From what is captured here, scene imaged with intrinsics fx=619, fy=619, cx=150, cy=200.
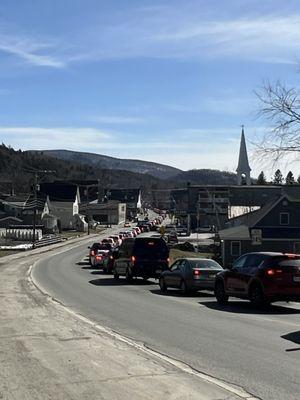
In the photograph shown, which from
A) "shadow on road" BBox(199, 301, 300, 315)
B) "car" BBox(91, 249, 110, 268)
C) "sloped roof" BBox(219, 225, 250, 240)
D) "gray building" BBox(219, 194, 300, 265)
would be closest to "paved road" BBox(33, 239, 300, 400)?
"shadow on road" BBox(199, 301, 300, 315)

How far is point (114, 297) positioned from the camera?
21828mm

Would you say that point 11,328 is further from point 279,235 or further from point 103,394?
point 279,235

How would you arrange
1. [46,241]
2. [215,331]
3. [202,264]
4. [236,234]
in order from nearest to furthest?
[215,331]
[202,264]
[236,234]
[46,241]

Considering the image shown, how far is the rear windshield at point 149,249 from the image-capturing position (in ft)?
97.9

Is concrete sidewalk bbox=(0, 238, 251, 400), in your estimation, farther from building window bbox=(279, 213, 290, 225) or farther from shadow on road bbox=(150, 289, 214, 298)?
building window bbox=(279, 213, 290, 225)

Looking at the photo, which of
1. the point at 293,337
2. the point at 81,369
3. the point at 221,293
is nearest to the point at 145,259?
the point at 221,293

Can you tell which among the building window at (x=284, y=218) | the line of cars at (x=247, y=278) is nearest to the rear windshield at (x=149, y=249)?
the line of cars at (x=247, y=278)

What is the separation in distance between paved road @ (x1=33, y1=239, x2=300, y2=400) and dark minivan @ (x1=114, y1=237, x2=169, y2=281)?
5909 mm

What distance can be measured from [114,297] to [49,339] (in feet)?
33.7

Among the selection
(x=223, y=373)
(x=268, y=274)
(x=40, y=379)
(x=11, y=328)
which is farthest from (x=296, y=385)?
(x=268, y=274)

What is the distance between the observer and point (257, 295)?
1803 centimetres

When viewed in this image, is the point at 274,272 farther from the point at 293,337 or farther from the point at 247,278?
the point at 293,337

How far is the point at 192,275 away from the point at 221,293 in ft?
11.1

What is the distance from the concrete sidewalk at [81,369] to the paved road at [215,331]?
2.03ft
